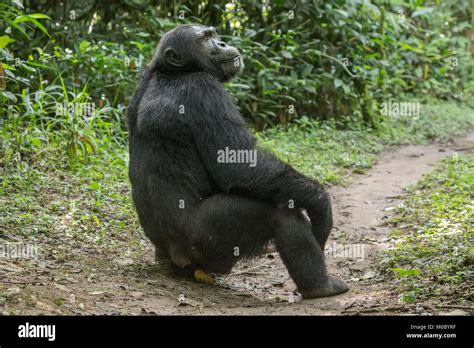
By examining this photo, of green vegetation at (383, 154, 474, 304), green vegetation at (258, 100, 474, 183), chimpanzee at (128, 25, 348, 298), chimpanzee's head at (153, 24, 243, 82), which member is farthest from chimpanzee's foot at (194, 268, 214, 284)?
green vegetation at (258, 100, 474, 183)

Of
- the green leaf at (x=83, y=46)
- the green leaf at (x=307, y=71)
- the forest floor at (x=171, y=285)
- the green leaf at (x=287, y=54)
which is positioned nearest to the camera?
the forest floor at (x=171, y=285)

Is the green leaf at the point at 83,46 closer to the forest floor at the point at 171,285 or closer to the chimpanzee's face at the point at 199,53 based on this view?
the forest floor at the point at 171,285

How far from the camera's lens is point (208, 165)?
5656 mm

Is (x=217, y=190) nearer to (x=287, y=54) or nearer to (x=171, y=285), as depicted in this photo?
(x=171, y=285)

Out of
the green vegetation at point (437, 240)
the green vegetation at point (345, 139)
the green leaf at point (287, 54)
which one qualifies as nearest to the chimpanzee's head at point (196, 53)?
the green vegetation at point (437, 240)

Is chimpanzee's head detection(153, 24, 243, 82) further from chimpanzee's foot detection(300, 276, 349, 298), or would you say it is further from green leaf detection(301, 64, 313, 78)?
green leaf detection(301, 64, 313, 78)

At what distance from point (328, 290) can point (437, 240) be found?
1.46m

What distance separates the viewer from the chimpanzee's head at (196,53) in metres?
6.12

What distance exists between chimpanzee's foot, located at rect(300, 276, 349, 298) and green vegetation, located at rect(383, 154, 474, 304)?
0.50m

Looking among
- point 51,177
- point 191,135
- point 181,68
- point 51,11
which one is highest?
point 51,11

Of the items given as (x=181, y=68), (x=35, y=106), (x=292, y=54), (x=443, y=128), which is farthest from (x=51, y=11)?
(x=443, y=128)

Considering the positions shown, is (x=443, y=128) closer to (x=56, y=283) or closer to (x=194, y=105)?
(x=194, y=105)

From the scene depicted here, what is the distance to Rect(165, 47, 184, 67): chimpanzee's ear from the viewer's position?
6.07m

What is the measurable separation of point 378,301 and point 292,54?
892 centimetres
